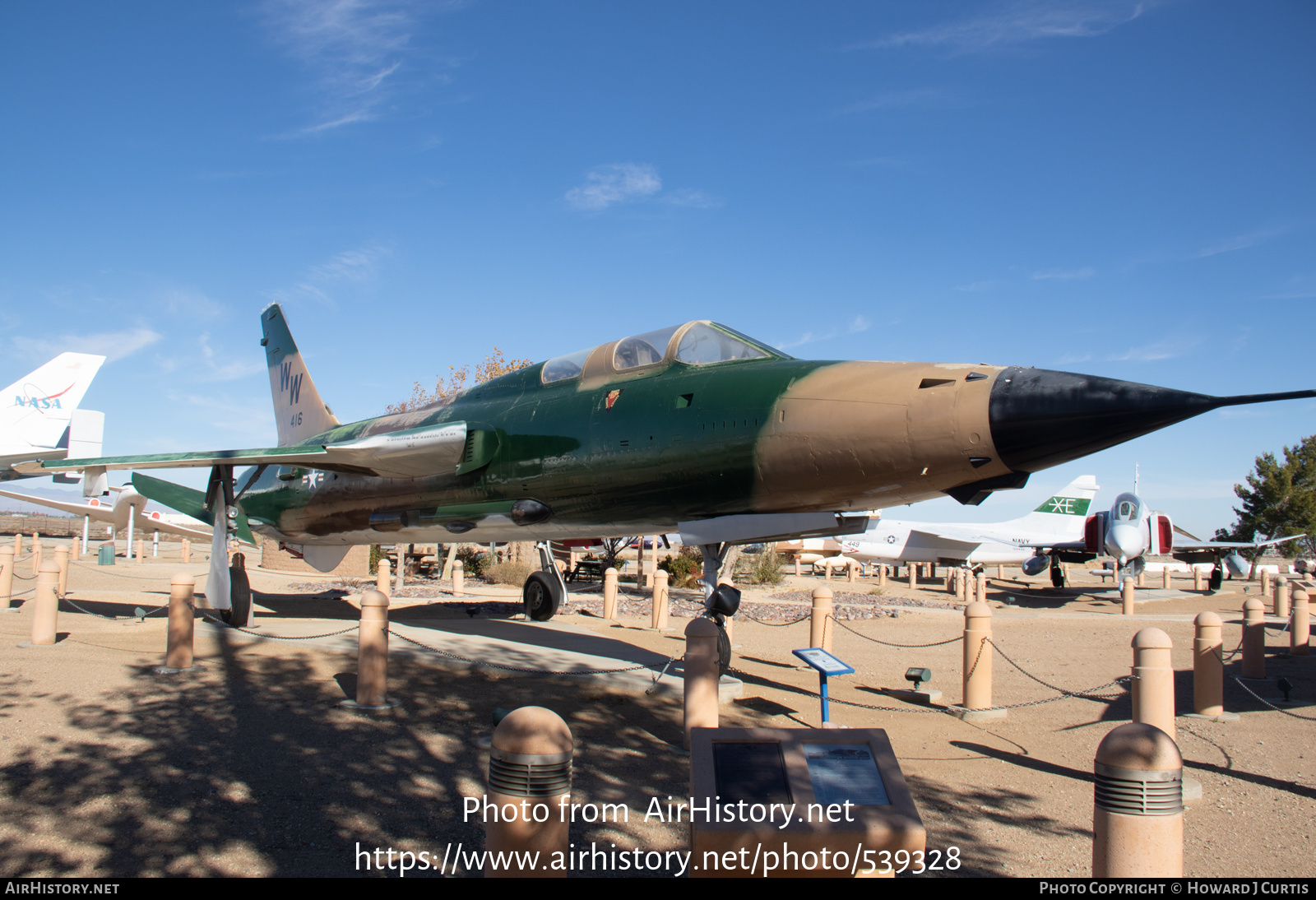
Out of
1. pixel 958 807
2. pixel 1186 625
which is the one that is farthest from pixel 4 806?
pixel 1186 625

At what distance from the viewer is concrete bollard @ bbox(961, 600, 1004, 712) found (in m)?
8.11

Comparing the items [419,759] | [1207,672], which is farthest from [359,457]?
[1207,672]

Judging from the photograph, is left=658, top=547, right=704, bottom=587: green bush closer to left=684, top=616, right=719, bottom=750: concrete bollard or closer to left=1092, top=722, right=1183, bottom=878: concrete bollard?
left=684, top=616, right=719, bottom=750: concrete bollard

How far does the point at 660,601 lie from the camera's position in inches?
583

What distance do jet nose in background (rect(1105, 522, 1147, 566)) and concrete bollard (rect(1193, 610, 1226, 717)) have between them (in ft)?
63.9

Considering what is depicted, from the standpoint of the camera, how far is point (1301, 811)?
204 inches

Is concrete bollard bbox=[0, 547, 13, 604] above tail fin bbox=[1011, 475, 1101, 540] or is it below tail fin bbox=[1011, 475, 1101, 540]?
below

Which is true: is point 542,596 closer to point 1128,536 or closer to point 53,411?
point 1128,536

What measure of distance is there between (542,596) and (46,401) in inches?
1310

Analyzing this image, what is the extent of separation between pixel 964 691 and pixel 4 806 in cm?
813

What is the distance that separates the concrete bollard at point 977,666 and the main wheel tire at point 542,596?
592 centimetres

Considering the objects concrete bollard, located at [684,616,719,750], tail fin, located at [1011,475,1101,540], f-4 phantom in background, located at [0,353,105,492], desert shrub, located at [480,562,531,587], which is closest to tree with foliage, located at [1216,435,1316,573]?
tail fin, located at [1011,475,1101,540]

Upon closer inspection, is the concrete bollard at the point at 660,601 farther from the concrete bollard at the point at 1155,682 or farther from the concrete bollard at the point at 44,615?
the concrete bollard at the point at 1155,682

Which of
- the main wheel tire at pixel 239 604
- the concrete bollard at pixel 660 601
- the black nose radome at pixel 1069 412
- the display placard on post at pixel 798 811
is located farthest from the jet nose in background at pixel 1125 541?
the display placard on post at pixel 798 811
